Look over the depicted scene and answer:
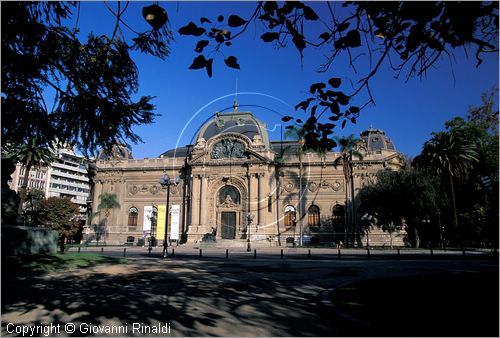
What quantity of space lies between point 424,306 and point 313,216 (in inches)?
1710

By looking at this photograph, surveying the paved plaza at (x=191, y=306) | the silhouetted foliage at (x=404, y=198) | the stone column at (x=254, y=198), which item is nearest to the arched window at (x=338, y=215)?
the silhouetted foliage at (x=404, y=198)

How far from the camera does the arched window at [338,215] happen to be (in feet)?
162

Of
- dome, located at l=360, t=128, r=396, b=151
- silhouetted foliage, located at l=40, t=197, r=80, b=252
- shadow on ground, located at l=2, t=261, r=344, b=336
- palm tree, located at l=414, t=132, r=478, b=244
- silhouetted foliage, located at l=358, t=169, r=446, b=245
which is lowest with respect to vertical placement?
shadow on ground, located at l=2, t=261, r=344, b=336

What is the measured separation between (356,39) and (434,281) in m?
9.43

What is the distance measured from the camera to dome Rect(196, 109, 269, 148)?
5322 cm

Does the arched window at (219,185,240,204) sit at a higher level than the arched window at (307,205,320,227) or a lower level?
higher

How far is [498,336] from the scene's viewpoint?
5477mm

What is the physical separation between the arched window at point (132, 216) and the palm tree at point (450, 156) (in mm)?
40512

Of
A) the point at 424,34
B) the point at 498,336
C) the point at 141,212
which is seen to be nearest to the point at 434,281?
the point at 498,336

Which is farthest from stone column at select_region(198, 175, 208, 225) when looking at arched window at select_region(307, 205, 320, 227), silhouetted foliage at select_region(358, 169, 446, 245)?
silhouetted foliage at select_region(358, 169, 446, 245)

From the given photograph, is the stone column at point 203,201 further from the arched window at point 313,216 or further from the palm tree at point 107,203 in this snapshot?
the arched window at point 313,216

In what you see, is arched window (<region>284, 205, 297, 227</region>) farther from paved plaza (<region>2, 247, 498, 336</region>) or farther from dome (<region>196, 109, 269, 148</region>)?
paved plaza (<region>2, 247, 498, 336</region>)

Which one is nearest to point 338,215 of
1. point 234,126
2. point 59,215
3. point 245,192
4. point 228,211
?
point 245,192

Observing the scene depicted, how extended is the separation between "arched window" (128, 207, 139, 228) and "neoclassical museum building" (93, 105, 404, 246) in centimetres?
15
